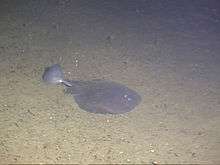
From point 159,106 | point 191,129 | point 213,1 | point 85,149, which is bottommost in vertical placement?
point 85,149

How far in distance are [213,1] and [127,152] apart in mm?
5704

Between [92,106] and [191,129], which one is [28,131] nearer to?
[92,106]

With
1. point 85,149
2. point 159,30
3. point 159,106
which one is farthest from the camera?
point 159,30

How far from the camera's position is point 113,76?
551 centimetres

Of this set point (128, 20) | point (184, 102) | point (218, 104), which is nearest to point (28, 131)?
point (184, 102)

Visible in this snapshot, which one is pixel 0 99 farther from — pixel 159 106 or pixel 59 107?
pixel 159 106

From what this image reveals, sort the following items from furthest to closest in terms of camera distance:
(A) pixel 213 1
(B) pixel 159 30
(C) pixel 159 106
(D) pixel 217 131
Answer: (A) pixel 213 1 → (B) pixel 159 30 → (C) pixel 159 106 → (D) pixel 217 131

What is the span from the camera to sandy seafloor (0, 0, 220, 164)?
4250 millimetres

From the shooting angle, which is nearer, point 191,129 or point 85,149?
point 85,149

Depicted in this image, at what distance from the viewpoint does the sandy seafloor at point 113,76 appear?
167 inches

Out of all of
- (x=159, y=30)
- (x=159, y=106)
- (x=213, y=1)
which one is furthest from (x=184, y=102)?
(x=213, y=1)

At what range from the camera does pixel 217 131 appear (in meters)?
4.62

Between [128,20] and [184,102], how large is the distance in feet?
8.76

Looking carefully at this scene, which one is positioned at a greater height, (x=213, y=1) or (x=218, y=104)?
(x=213, y=1)
